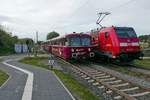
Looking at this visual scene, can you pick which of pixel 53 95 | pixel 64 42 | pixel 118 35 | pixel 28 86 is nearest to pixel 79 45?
pixel 64 42

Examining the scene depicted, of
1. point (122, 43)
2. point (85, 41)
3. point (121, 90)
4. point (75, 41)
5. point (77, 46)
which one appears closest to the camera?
point (121, 90)

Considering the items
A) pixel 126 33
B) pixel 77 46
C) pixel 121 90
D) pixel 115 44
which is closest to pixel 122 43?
pixel 115 44

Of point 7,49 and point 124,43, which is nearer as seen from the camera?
point 124,43

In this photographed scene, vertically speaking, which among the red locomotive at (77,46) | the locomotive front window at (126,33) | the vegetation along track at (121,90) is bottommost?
the vegetation along track at (121,90)

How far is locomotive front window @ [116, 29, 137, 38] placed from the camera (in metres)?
28.9

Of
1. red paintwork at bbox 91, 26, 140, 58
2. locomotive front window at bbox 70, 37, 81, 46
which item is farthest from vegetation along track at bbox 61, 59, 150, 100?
locomotive front window at bbox 70, 37, 81, 46

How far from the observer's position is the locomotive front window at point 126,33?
2891 centimetres

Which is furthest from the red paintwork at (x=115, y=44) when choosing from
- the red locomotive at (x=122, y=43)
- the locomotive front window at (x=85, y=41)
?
the locomotive front window at (x=85, y=41)

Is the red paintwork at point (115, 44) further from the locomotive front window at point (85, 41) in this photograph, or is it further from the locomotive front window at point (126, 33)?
the locomotive front window at point (85, 41)

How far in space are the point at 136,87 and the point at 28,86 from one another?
5087mm

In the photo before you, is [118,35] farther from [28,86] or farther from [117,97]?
[117,97]

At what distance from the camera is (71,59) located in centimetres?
3519

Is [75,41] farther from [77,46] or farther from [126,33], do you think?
[126,33]

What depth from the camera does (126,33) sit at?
2922cm
